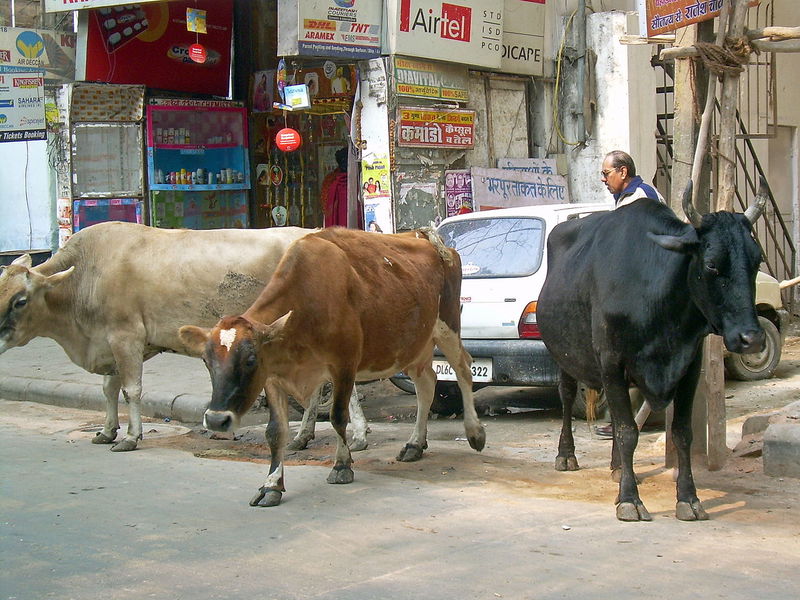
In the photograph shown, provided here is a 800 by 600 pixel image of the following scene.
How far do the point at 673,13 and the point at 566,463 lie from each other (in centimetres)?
314

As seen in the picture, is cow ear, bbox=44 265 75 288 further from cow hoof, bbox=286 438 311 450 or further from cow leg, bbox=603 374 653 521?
cow leg, bbox=603 374 653 521

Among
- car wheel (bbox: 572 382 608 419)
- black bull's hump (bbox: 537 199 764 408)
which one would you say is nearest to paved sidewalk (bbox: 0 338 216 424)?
car wheel (bbox: 572 382 608 419)

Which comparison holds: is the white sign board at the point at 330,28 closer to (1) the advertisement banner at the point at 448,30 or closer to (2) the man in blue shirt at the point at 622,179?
(1) the advertisement banner at the point at 448,30

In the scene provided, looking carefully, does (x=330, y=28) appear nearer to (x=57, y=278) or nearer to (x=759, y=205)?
(x=57, y=278)

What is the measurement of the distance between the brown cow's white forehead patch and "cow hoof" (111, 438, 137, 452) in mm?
2618

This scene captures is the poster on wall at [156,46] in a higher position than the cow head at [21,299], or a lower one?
higher

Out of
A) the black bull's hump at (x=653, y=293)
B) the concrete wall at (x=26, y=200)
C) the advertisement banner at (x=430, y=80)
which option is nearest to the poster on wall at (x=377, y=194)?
the advertisement banner at (x=430, y=80)

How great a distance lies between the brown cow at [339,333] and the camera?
20.4ft

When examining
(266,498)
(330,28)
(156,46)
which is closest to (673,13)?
(266,498)

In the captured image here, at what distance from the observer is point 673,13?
7.02m

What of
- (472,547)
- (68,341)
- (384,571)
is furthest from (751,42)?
(68,341)

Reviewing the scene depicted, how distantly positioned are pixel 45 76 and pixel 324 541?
10197 mm

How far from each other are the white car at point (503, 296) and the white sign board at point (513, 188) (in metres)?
3.81

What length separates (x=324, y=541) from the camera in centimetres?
559
